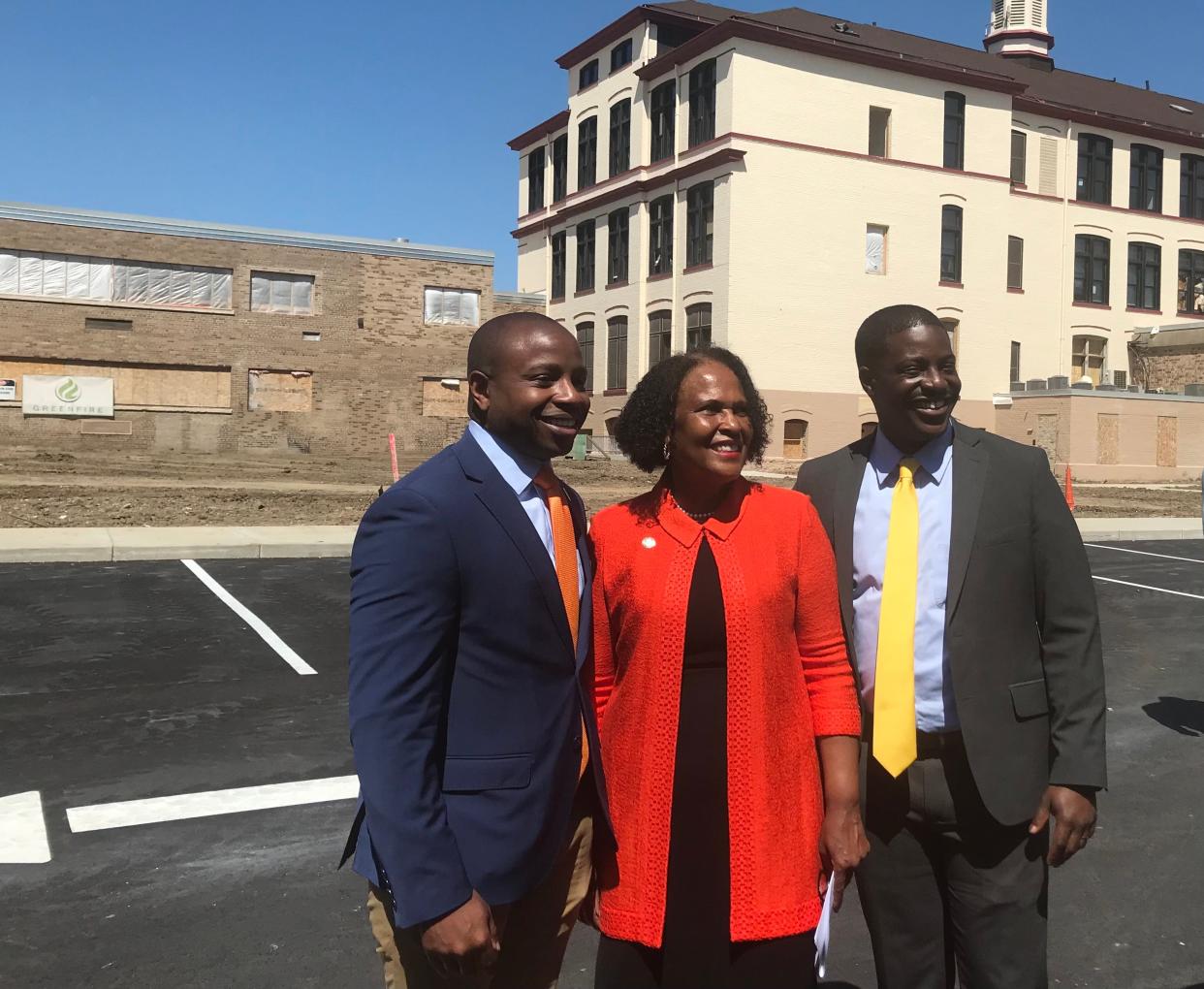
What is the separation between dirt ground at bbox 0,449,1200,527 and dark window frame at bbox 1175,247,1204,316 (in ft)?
44.4

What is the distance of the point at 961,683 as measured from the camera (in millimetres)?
2703

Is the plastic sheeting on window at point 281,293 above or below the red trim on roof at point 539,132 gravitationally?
below

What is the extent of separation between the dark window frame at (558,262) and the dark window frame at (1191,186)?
26087 millimetres

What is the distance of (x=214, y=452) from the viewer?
123ft

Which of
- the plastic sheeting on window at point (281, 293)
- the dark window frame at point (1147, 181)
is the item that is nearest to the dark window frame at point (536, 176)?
the plastic sheeting on window at point (281, 293)

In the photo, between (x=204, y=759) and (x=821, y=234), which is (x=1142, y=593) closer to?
(x=204, y=759)

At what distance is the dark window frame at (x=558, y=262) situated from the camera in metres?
46.3

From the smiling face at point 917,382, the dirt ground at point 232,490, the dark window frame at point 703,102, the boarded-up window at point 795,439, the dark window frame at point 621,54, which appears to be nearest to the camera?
the smiling face at point 917,382

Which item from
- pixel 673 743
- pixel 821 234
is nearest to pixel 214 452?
pixel 821 234

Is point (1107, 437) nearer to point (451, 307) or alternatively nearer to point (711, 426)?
point (451, 307)

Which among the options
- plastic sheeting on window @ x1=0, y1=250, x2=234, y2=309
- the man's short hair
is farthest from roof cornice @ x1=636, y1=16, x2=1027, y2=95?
the man's short hair

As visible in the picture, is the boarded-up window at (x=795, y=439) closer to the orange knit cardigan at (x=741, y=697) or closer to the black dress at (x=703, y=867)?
the orange knit cardigan at (x=741, y=697)

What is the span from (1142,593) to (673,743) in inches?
464

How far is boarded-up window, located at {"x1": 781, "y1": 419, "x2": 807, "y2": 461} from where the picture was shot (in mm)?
37603
